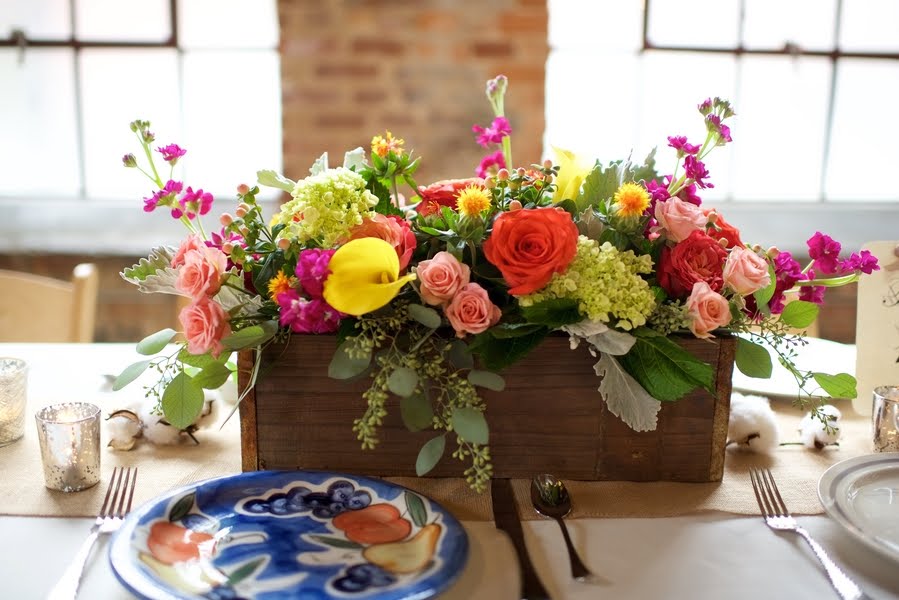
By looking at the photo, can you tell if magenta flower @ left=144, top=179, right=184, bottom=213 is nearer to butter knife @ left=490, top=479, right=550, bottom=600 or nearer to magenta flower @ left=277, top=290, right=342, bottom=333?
magenta flower @ left=277, top=290, right=342, bottom=333

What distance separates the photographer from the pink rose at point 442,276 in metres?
0.77

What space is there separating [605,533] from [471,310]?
0.24m

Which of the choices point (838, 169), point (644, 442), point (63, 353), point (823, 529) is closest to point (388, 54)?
point (63, 353)

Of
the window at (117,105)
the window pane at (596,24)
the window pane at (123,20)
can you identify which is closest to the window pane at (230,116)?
the window at (117,105)

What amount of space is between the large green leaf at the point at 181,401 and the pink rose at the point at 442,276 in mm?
273

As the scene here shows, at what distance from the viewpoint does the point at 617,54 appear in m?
2.59

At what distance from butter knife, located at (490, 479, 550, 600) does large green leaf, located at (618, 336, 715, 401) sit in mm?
171

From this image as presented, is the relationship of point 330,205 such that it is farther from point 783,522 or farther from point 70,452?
point 783,522

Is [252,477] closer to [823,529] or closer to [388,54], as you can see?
[823,529]

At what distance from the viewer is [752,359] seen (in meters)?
0.88

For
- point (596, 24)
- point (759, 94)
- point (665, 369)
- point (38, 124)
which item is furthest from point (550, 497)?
point (38, 124)

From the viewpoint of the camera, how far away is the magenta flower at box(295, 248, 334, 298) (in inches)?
29.4

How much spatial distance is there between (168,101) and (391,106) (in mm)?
734

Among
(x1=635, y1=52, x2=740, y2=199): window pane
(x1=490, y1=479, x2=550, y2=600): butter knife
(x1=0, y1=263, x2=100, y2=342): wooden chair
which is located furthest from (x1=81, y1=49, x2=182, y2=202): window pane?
(x1=490, y1=479, x2=550, y2=600): butter knife
